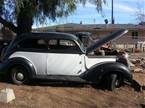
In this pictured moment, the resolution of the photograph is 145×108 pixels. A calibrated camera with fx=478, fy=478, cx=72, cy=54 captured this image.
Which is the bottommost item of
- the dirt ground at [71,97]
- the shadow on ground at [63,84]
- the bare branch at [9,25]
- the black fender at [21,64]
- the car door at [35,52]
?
the dirt ground at [71,97]

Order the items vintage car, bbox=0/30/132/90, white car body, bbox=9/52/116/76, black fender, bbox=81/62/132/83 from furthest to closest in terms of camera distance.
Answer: white car body, bbox=9/52/116/76, vintage car, bbox=0/30/132/90, black fender, bbox=81/62/132/83

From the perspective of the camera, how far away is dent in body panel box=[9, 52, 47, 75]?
14359mm

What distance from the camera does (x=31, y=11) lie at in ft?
64.4

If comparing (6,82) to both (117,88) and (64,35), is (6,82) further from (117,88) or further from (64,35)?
(117,88)

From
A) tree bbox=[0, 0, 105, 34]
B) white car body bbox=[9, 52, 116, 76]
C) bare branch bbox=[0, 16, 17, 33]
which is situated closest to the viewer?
white car body bbox=[9, 52, 116, 76]

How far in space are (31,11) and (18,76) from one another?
18.8 ft

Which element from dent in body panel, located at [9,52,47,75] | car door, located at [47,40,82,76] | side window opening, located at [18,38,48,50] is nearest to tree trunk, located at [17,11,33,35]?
side window opening, located at [18,38,48,50]

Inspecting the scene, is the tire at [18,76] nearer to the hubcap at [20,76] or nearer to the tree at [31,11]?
the hubcap at [20,76]

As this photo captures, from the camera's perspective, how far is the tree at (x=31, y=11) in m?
19.5

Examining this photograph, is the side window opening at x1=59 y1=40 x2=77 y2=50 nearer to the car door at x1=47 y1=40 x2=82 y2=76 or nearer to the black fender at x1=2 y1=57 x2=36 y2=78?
the car door at x1=47 y1=40 x2=82 y2=76

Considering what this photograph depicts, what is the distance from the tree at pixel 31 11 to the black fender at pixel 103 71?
19.1 ft

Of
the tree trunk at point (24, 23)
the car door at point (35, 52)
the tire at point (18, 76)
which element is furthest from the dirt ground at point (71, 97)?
the tree trunk at point (24, 23)

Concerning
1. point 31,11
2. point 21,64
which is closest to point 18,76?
point 21,64

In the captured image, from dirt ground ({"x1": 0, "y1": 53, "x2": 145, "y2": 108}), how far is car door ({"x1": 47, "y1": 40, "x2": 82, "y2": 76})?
0.48 metres
